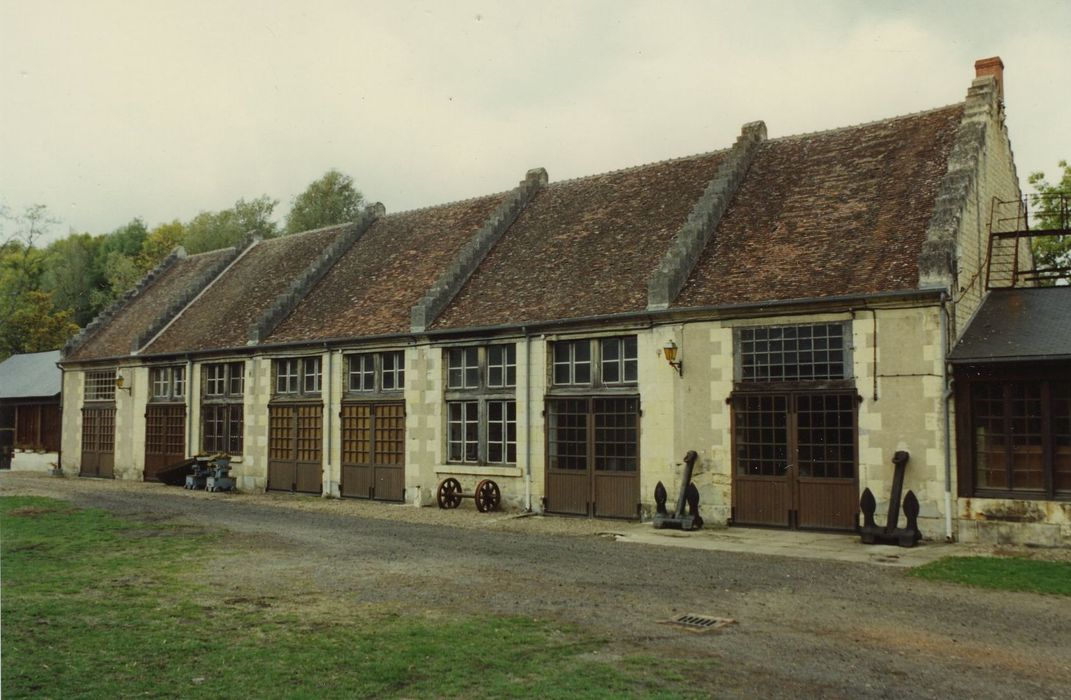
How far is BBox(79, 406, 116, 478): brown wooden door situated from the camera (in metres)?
31.9

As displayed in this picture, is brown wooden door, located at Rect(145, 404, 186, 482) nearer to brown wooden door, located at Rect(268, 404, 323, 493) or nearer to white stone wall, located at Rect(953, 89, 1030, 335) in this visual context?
brown wooden door, located at Rect(268, 404, 323, 493)

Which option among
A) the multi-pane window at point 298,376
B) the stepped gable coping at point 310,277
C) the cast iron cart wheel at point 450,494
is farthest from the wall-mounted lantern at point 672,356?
the stepped gable coping at point 310,277

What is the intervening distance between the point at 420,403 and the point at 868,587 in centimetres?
1316

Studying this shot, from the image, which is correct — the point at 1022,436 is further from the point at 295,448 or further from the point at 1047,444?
the point at 295,448

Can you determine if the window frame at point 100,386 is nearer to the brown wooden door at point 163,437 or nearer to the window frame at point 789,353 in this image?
the brown wooden door at point 163,437

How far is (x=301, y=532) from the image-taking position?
54.7ft

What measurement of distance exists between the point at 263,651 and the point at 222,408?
21360 millimetres

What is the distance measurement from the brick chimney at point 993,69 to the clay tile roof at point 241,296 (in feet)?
68.3

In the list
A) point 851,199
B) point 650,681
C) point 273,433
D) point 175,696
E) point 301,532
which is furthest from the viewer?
point 273,433

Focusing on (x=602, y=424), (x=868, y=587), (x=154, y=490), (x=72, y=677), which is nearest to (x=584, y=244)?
(x=602, y=424)

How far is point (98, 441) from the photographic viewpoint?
3247cm

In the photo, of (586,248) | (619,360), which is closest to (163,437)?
(586,248)

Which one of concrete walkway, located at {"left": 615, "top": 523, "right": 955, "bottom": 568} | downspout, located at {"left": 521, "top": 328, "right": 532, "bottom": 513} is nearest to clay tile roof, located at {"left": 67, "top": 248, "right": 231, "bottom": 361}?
downspout, located at {"left": 521, "top": 328, "right": 532, "bottom": 513}

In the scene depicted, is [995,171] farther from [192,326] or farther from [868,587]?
[192,326]
